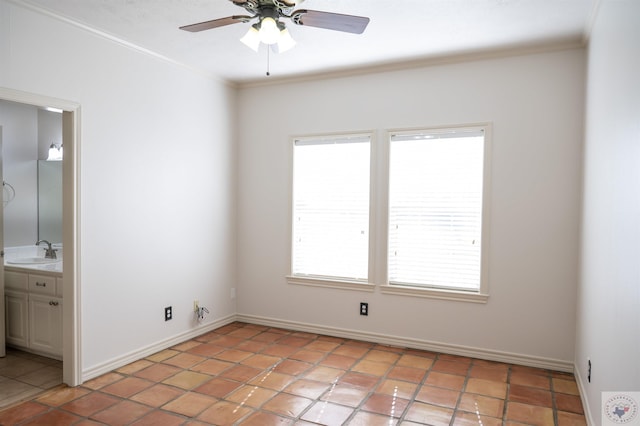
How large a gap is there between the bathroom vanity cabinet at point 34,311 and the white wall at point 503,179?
214cm

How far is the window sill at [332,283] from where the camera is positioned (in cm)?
430

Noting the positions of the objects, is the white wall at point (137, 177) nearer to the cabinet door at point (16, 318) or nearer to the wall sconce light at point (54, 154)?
the cabinet door at point (16, 318)

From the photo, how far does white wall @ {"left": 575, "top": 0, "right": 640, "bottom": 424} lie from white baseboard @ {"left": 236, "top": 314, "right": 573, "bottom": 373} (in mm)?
376

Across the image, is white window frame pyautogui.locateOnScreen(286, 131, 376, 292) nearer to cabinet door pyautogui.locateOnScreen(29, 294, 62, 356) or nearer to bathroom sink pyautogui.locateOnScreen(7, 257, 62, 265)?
cabinet door pyautogui.locateOnScreen(29, 294, 62, 356)

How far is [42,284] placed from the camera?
362 cm

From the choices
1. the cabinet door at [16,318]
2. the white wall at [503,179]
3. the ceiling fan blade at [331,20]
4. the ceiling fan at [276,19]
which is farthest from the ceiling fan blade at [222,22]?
the cabinet door at [16,318]

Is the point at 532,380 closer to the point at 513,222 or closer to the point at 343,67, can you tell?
the point at 513,222

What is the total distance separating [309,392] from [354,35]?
270 cm

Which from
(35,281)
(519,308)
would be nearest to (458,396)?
(519,308)

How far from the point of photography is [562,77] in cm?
354

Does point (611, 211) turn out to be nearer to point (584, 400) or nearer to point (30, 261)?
point (584, 400)

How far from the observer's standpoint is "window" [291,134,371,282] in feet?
14.2

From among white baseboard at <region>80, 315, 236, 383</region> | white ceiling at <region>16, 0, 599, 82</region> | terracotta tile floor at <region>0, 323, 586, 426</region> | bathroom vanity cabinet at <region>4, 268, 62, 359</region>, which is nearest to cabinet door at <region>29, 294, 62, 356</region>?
bathroom vanity cabinet at <region>4, 268, 62, 359</region>

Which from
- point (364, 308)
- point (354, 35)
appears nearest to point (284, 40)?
point (354, 35)
